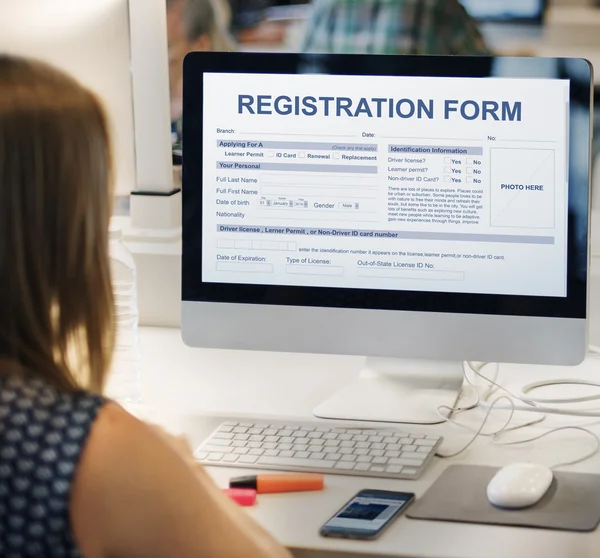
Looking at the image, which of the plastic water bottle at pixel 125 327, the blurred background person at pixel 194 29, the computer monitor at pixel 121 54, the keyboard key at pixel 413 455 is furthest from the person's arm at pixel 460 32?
the keyboard key at pixel 413 455

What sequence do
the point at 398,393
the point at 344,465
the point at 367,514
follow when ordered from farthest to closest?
the point at 398,393 < the point at 344,465 < the point at 367,514

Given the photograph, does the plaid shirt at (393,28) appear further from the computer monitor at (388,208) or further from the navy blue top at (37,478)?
the navy blue top at (37,478)

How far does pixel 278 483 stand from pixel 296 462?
7 cm

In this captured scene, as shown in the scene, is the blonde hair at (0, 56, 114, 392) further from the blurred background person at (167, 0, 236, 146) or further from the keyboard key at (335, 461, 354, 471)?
the blurred background person at (167, 0, 236, 146)

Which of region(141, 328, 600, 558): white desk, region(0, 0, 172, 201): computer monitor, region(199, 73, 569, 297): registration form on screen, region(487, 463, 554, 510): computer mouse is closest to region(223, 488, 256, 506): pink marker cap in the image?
region(141, 328, 600, 558): white desk

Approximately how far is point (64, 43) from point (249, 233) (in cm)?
62

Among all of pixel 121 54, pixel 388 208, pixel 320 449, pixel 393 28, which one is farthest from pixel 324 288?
pixel 121 54

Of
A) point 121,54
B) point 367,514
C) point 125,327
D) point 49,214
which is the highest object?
point 121,54

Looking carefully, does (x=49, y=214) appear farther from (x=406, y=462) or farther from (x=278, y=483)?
(x=406, y=462)

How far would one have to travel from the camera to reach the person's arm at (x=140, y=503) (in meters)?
0.82

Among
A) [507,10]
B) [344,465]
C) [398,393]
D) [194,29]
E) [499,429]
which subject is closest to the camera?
[344,465]

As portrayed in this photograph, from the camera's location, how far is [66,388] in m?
0.89

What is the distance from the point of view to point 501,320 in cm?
134

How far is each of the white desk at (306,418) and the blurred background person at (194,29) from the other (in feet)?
1.48
